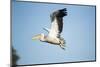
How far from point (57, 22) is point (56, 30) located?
0.09 m

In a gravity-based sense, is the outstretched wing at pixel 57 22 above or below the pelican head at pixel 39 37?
above

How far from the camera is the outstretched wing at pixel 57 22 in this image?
2141 mm

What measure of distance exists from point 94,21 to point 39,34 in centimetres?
67

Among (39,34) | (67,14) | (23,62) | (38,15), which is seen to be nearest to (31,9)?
(38,15)

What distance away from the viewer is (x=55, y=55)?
2.16 metres

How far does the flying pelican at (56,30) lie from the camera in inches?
83.8

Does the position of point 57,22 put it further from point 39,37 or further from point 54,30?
point 39,37

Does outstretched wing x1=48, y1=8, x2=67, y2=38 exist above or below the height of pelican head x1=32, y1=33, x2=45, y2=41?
above

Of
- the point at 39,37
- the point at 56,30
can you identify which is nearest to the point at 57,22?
the point at 56,30

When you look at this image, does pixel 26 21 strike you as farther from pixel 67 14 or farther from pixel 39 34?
pixel 67 14

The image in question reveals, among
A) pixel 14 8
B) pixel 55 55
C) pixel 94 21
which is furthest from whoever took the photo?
pixel 94 21

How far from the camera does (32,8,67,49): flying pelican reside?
6.98 ft

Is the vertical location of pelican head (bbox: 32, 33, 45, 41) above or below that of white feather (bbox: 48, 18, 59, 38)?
below

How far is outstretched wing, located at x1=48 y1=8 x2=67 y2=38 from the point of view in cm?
214
